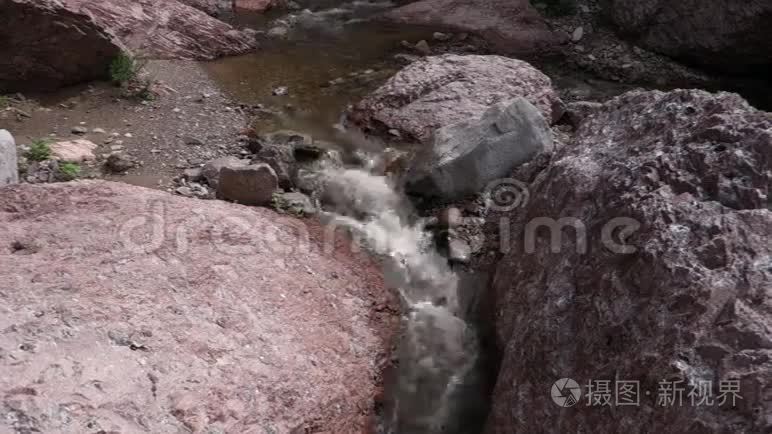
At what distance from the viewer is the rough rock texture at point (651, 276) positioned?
7.83 ft

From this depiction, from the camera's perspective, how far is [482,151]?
5.42 m

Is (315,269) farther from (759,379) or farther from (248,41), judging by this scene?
(248,41)

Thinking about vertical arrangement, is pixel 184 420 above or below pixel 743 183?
below

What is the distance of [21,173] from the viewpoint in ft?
16.7

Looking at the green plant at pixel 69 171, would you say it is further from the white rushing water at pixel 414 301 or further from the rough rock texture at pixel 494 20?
the rough rock texture at pixel 494 20

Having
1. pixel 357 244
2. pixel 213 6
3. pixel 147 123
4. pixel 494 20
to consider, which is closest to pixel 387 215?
pixel 357 244

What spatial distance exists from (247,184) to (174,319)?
69.2 inches

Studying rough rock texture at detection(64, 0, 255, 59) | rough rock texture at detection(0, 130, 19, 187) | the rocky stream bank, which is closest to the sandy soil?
the rocky stream bank

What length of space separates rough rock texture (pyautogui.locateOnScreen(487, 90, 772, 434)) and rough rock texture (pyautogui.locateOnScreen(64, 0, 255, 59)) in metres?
5.16

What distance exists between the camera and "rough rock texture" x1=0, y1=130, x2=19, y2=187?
457cm

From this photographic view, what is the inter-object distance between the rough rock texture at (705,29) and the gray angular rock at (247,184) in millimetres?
6494

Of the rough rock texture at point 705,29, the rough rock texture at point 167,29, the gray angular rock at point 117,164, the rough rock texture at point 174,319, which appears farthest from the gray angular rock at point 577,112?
the gray angular rock at point 117,164

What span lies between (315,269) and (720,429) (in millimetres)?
2914

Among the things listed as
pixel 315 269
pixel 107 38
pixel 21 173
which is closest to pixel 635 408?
pixel 315 269
